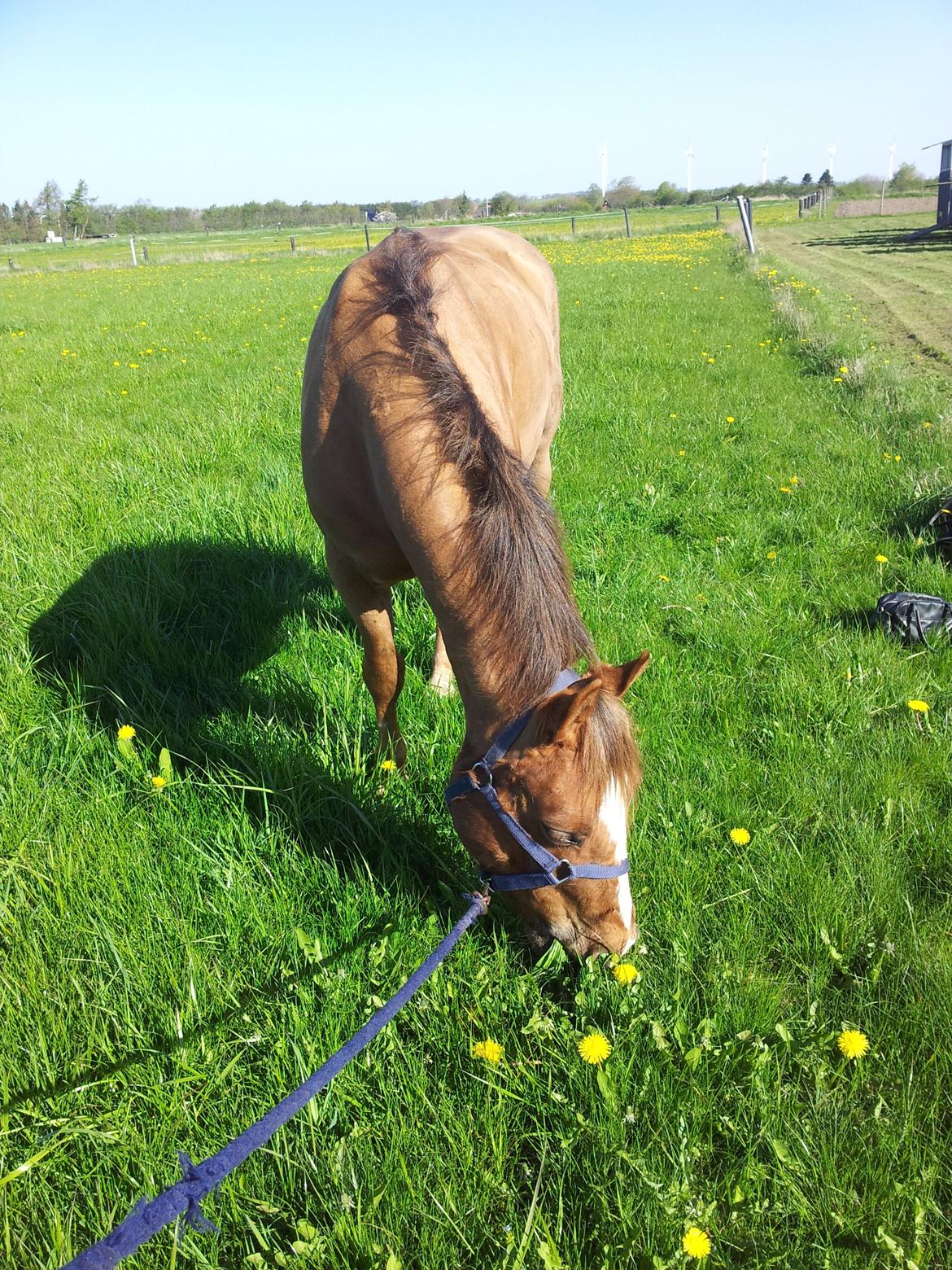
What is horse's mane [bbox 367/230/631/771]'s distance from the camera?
1780 millimetres

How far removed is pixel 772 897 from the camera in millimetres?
2217

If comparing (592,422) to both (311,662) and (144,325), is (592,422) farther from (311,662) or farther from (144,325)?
(144,325)

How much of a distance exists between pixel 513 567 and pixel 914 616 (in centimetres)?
247

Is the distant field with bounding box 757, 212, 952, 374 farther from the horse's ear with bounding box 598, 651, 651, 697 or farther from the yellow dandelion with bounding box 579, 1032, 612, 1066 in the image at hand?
the yellow dandelion with bounding box 579, 1032, 612, 1066

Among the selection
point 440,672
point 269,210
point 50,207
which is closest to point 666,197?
point 269,210

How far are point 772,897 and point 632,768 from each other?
861 mm

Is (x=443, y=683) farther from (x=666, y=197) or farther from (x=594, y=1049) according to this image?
(x=666, y=197)

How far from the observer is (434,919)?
2.11m

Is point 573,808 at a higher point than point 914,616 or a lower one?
higher

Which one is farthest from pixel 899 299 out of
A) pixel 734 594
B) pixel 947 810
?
pixel 947 810

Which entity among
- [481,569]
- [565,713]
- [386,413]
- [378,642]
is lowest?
[378,642]

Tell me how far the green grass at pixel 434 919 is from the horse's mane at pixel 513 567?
0.78 metres

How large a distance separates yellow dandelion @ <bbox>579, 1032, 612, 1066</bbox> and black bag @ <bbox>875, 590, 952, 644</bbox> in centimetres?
251

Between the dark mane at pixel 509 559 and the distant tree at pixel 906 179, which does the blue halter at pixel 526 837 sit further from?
the distant tree at pixel 906 179
